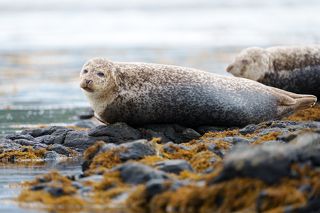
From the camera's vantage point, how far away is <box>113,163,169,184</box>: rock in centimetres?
723

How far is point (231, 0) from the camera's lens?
56.7 m

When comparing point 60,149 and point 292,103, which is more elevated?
point 292,103

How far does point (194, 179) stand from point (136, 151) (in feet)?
4.06

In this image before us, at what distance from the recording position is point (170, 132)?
11.1 metres

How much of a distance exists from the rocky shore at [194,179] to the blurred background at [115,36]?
6257 millimetres

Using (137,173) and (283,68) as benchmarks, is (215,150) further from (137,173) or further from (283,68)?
(283,68)

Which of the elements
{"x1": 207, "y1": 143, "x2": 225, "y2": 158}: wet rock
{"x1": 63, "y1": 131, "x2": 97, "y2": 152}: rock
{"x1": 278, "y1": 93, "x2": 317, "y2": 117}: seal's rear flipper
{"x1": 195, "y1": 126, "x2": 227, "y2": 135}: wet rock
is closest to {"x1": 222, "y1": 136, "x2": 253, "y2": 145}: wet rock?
{"x1": 207, "y1": 143, "x2": 225, "y2": 158}: wet rock

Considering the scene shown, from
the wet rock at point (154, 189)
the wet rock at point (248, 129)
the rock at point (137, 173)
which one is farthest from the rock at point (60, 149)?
the wet rock at point (154, 189)

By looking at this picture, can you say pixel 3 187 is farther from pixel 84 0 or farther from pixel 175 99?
pixel 84 0

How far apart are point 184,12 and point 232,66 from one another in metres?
36.3

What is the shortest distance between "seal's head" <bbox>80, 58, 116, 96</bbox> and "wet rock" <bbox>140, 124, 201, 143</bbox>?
0.70 meters

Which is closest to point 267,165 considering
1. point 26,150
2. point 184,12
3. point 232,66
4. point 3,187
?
point 3,187

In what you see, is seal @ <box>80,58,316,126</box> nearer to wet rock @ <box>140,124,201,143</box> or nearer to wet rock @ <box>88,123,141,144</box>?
wet rock @ <box>140,124,201,143</box>

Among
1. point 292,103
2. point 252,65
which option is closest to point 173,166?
point 292,103
